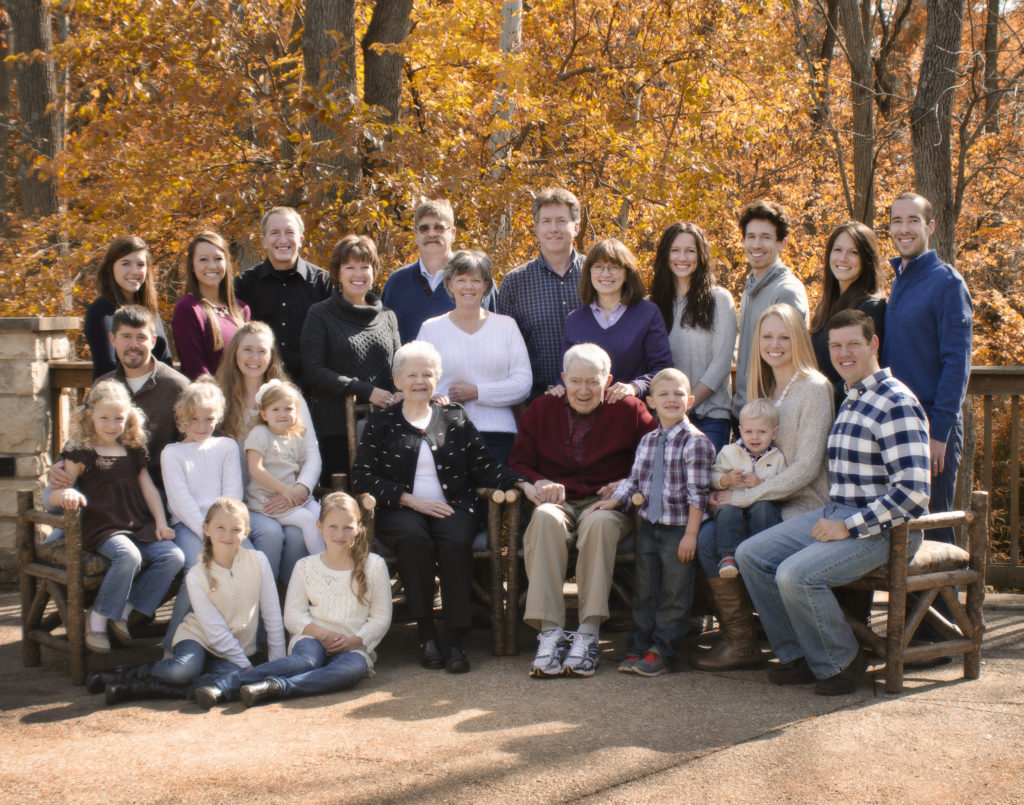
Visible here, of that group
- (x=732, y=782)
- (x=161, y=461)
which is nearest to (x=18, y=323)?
(x=161, y=461)

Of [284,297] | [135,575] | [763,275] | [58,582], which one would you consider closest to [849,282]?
[763,275]

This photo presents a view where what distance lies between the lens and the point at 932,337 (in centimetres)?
427

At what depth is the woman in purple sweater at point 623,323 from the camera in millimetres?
4637

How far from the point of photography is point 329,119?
682 centimetres

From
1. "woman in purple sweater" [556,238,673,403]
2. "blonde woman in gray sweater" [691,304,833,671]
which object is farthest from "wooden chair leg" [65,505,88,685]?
"blonde woman in gray sweater" [691,304,833,671]

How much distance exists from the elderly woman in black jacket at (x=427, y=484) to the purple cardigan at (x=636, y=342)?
73 cm

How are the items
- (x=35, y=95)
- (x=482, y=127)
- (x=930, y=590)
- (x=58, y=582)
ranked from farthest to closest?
1. (x=35, y=95)
2. (x=482, y=127)
3. (x=58, y=582)
4. (x=930, y=590)

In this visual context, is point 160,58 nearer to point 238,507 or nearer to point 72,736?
point 238,507

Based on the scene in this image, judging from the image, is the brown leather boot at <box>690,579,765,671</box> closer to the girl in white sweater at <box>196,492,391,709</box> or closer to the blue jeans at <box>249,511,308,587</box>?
the girl in white sweater at <box>196,492,391,709</box>

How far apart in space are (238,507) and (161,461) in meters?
0.54

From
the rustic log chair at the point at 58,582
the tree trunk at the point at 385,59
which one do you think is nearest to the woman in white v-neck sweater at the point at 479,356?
the rustic log chair at the point at 58,582

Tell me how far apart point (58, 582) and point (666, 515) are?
2.50m

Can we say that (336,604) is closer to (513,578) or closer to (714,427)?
(513,578)

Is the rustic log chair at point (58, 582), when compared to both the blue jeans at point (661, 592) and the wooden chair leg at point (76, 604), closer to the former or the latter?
the wooden chair leg at point (76, 604)
